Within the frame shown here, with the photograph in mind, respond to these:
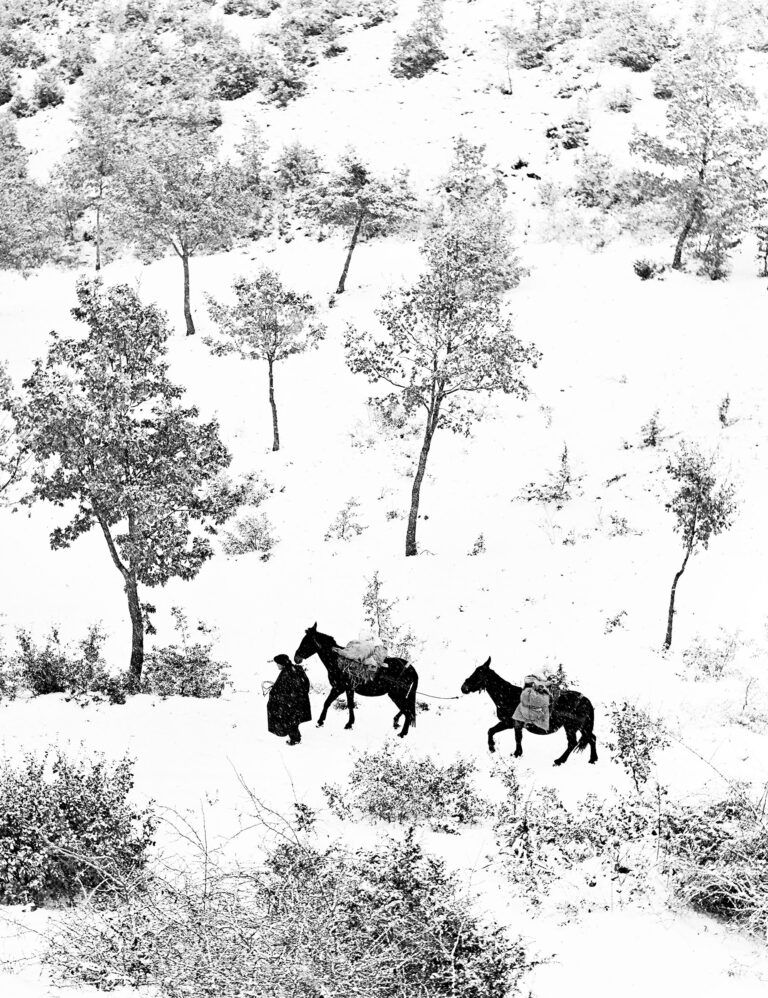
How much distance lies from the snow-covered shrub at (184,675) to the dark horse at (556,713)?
593 centimetres

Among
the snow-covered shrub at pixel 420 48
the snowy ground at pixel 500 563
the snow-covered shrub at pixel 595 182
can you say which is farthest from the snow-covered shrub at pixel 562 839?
the snow-covered shrub at pixel 420 48

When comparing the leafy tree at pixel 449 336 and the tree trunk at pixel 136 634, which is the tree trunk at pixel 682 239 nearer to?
the leafy tree at pixel 449 336

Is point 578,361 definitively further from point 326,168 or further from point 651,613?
point 326,168

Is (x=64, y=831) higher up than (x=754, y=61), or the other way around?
(x=754, y=61)

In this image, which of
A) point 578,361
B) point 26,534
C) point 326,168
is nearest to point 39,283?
point 326,168

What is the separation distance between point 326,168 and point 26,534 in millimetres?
32188

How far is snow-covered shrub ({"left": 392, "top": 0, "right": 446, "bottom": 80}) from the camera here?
181ft

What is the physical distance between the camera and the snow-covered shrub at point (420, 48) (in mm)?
55062

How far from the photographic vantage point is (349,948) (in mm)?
5812

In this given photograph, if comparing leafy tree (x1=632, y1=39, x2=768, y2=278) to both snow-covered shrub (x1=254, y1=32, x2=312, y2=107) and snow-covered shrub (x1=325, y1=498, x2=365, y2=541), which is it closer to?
snow-covered shrub (x1=325, y1=498, x2=365, y2=541)

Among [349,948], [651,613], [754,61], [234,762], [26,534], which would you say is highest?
Result: [754,61]

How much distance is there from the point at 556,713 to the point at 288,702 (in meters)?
4.08

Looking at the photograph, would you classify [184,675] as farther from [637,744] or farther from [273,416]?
[273,416]

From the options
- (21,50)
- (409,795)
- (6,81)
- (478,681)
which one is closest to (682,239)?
(478,681)
